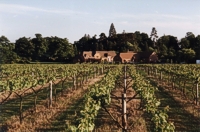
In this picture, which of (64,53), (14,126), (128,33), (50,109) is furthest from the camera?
(128,33)

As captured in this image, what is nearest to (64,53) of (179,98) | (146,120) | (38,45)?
(38,45)

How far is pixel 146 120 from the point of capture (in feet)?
38.7

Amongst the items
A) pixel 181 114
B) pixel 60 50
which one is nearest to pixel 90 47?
pixel 60 50

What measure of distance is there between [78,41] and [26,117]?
3875 inches

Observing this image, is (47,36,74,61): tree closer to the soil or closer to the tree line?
the tree line

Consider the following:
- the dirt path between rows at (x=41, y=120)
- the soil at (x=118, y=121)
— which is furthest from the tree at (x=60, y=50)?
the soil at (x=118, y=121)

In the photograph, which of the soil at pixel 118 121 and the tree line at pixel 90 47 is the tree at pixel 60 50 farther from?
the soil at pixel 118 121

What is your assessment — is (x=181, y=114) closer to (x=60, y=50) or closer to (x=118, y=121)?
(x=118, y=121)

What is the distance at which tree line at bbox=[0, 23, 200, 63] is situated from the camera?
73.0 meters

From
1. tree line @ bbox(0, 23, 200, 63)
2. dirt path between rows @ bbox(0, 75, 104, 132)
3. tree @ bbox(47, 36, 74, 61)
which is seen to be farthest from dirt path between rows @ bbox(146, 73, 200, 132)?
tree @ bbox(47, 36, 74, 61)

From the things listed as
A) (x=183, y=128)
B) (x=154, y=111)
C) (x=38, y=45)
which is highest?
(x=38, y=45)

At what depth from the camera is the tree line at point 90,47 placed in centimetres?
7298

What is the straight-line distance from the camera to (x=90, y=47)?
10525 cm

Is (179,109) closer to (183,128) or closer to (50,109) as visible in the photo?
(183,128)
